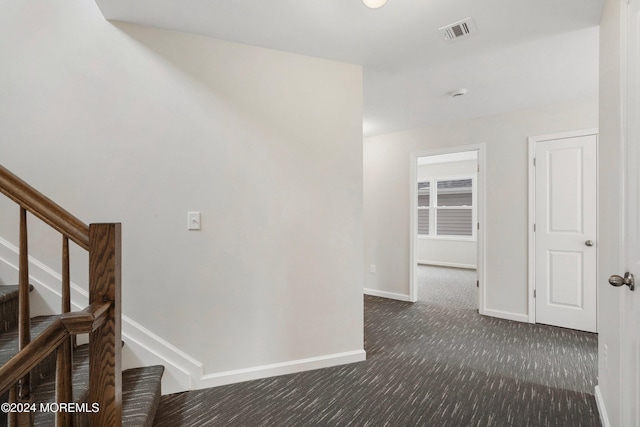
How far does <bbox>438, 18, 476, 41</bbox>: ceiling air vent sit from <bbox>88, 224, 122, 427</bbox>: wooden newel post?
7.42ft

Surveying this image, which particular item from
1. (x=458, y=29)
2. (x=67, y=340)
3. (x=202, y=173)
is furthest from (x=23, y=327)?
(x=458, y=29)

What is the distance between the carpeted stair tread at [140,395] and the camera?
155cm

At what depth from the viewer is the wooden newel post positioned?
3.61 feet

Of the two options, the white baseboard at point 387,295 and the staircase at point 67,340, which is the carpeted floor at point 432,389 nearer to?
the staircase at point 67,340

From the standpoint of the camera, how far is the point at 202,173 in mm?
2172

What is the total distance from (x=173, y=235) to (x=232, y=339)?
0.84m

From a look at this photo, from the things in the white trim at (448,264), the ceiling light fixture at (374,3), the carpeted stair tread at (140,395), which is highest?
the ceiling light fixture at (374,3)

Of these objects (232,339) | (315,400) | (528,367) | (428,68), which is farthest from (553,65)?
(232,339)

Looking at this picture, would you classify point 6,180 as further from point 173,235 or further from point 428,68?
point 428,68

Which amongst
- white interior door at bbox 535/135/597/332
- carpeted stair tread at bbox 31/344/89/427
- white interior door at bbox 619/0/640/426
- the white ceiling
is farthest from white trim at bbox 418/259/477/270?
carpeted stair tread at bbox 31/344/89/427

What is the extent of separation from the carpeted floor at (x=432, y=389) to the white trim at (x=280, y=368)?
0.15 feet

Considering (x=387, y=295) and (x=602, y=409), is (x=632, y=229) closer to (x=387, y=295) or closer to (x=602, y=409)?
(x=602, y=409)

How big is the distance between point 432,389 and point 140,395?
1816 millimetres

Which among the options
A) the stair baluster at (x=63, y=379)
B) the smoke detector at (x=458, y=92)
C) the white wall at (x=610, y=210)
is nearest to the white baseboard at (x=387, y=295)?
the white wall at (x=610, y=210)
